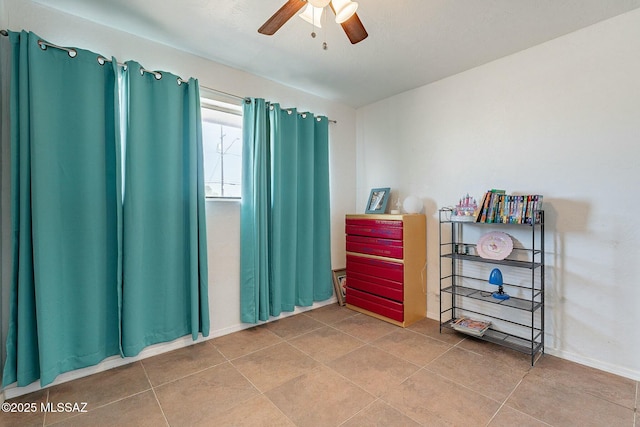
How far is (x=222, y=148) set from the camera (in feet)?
9.01

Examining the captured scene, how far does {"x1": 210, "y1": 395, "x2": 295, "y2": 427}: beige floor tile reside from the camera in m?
1.55

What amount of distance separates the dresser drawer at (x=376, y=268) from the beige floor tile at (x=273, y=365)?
3.76ft

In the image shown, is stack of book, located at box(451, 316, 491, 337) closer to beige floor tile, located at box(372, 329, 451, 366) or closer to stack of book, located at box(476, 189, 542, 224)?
beige floor tile, located at box(372, 329, 451, 366)

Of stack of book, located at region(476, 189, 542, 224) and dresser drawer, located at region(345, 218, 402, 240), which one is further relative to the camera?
dresser drawer, located at region(345, 218, 402, 240)

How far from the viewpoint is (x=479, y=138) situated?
268 centimetres

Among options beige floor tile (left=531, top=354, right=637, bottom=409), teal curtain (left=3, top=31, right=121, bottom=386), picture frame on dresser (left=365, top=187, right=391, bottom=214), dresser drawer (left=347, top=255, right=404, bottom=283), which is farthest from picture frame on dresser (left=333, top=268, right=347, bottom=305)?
teal curtain (left=3, top=31, right=121, bottom=386)

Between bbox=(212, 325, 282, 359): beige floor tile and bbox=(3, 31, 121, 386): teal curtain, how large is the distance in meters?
0.77

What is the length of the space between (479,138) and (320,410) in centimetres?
255

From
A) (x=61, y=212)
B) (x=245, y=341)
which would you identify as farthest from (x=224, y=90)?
(x=245, y=341)

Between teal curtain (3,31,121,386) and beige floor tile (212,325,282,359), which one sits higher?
teal curtain (3,31,121,386)

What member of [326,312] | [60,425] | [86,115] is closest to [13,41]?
[86,115]

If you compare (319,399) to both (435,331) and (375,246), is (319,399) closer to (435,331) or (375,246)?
(435,331)

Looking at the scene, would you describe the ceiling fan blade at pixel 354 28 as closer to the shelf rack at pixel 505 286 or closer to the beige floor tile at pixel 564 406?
the shelf rack at pixel 505 286

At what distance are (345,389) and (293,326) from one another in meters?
1.09
